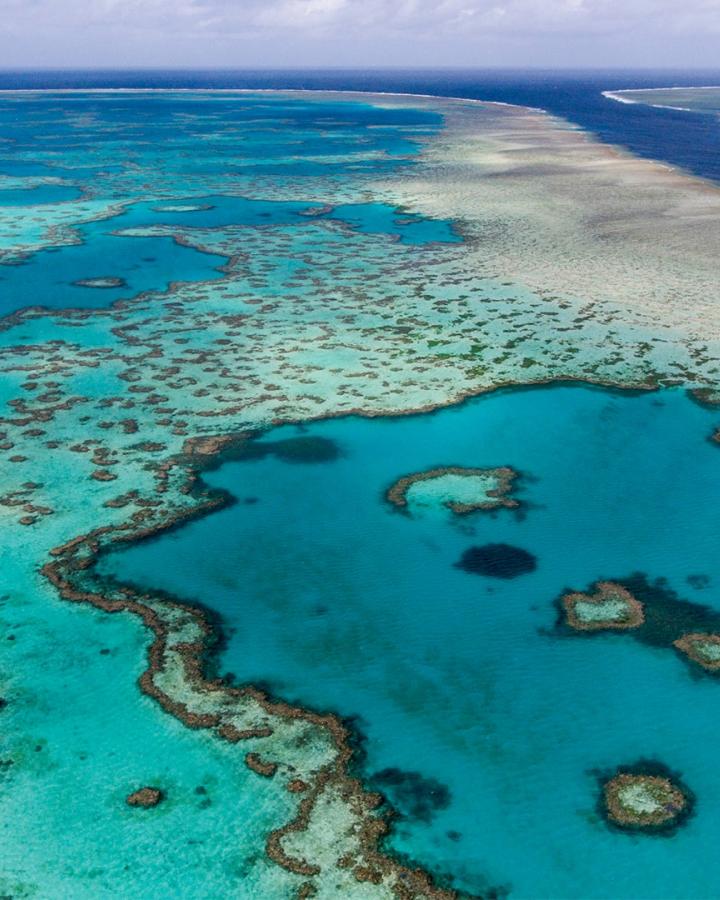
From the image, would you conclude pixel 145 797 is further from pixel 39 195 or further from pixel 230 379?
pixel 39 195

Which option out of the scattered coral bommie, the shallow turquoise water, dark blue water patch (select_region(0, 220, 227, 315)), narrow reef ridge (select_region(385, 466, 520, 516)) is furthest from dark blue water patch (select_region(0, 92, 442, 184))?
the scattered coral bommie

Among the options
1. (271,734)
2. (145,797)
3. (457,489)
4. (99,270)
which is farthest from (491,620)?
(99,270)

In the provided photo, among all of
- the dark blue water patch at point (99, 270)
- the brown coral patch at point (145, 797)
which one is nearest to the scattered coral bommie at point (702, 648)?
the brown coral patch at point (145, 797)

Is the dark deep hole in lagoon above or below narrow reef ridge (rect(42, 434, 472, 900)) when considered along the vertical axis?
above

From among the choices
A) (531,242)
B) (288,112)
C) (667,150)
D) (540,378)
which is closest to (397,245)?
(531,242)

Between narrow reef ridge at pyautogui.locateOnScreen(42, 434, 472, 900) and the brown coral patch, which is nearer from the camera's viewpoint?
narrow reef ridge at pyautogui.locateOnScreen(42, 434, 472, 900)

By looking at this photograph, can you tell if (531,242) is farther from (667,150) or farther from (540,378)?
(667,150)

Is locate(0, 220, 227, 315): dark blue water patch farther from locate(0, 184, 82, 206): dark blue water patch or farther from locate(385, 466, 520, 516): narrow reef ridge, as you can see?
locate(385, 466, 520, 516): narrow reef ridge
